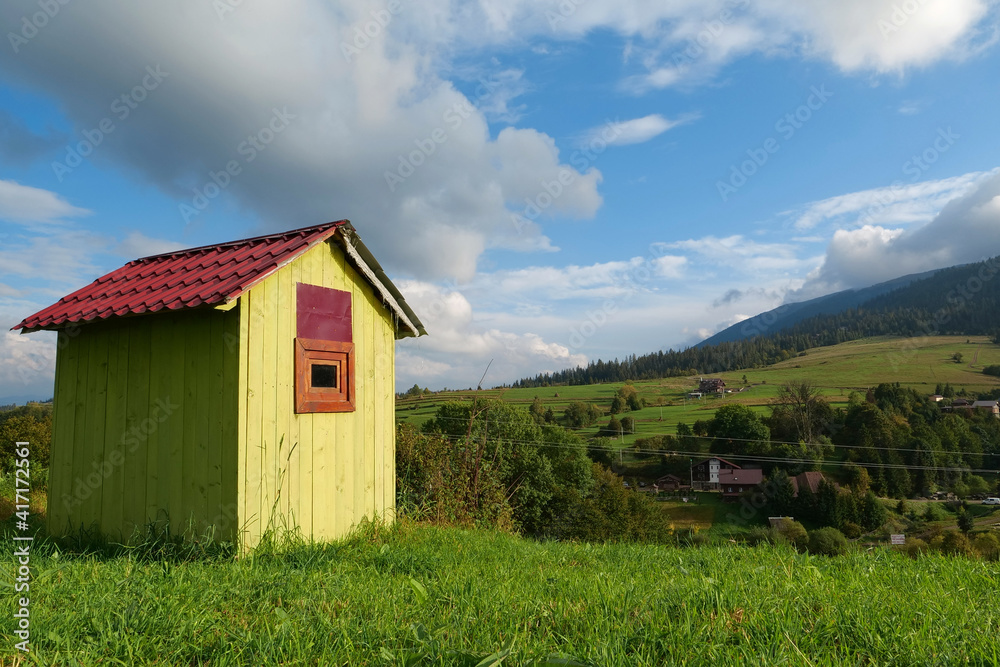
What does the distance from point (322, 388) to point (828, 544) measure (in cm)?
1624

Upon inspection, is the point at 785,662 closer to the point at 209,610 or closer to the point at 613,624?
the point at 613,624

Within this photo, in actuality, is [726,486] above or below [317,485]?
below

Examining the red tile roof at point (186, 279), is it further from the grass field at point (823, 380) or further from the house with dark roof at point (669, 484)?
the grass field at point (823, 380)

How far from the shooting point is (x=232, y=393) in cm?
615

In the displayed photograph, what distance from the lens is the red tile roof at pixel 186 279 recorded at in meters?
6.29

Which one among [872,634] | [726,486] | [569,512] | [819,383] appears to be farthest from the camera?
[819,383]

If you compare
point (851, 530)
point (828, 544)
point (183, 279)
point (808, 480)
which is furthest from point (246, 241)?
point (808, 480)

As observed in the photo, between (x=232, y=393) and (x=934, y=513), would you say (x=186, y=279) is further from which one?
(x=934, y=513)

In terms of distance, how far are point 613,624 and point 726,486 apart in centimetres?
7348

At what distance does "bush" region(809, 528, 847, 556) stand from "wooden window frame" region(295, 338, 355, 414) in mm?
5884

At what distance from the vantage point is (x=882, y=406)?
79.8m

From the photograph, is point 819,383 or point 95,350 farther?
point 819,383

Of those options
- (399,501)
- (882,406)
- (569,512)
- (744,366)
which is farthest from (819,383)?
(399,501)

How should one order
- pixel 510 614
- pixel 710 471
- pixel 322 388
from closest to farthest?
1. pixel 510 614
2. pixel 322 388
3. pixel 710 471
